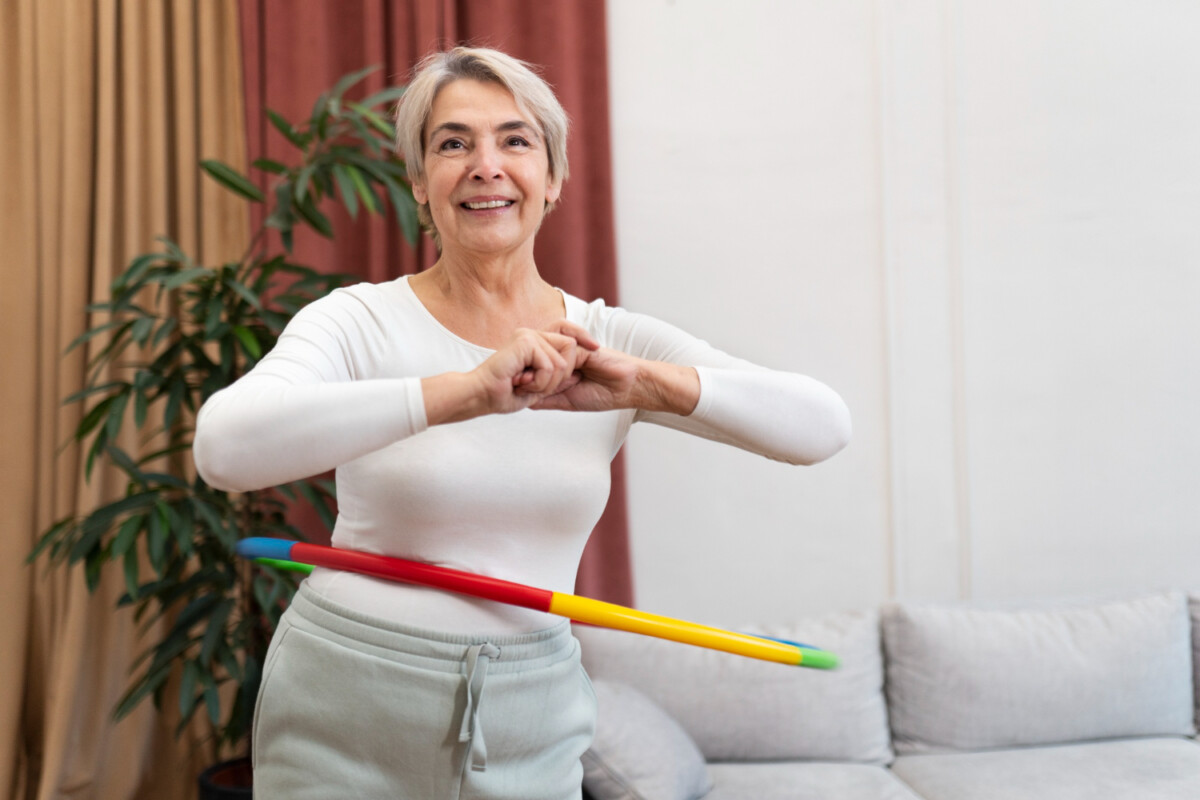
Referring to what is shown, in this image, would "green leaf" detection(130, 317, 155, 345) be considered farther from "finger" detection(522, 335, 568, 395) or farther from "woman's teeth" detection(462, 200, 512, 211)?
"finger" detection(522, 335, 568, 395)

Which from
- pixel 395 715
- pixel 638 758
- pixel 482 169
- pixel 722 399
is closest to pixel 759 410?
pixel 722 399

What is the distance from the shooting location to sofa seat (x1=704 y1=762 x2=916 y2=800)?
257 cm

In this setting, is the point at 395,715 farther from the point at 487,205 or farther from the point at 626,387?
the point at 487,205

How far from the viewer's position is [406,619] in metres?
1.34

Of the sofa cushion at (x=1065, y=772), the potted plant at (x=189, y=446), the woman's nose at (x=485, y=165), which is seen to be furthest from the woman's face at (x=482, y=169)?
the sofa cushion at (x=1065, y=772)

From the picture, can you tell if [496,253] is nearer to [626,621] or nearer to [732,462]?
[626,621]

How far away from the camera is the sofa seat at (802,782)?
2.57 m

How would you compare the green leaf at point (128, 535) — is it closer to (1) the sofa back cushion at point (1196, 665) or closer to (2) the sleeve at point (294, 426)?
(2) the sleeve at point (294, 426)

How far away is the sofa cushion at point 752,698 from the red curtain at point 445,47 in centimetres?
52

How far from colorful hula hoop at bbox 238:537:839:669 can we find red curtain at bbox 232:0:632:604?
197 cm

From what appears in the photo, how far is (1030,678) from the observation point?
291cm

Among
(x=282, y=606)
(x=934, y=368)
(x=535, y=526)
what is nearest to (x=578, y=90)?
(x=934, y=368)

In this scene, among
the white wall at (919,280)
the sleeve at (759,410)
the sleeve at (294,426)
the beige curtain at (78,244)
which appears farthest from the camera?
the white wall at (919,280)

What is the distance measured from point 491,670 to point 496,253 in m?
0.60
